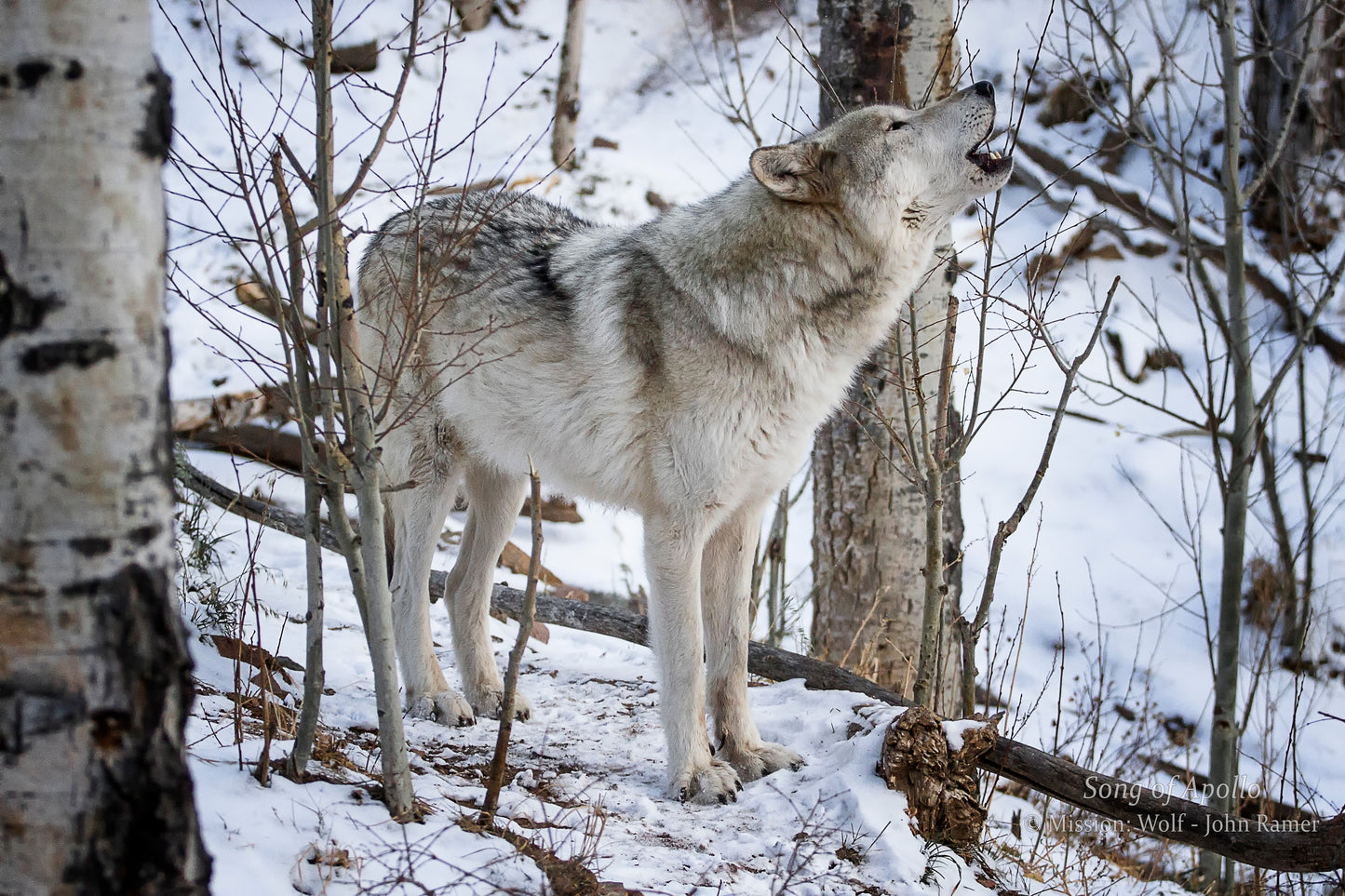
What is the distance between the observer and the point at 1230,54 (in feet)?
18.5

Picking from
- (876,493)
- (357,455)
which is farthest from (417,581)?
(876,493)

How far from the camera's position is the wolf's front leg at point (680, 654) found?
3.44 m

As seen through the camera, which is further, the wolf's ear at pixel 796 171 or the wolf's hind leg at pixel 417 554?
the wolf's hind leg at pixel 417 554

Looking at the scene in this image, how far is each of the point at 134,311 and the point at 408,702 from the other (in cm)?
299

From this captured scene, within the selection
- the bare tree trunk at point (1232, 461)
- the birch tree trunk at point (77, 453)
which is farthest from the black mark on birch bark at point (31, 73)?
the bare tree trunk at point (1232, 461)

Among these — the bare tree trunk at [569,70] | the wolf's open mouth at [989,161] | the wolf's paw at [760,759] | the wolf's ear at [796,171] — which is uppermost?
the bare tree trunk at [569,70]

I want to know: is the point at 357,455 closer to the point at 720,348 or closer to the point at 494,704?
the point at 720,348

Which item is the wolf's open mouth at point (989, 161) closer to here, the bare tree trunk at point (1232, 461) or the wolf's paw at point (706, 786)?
the wolf's paw at point (706, 786)

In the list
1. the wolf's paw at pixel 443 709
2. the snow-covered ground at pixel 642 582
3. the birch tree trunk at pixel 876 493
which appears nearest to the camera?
the snow-covered ground at pixel 642 582

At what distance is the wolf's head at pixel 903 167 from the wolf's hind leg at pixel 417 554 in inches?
73.7

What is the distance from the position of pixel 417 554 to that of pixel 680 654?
4.57ft

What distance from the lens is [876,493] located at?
17.6 ft

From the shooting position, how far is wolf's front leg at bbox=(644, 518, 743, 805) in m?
3.44


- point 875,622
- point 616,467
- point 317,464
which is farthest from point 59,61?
point 875,622
